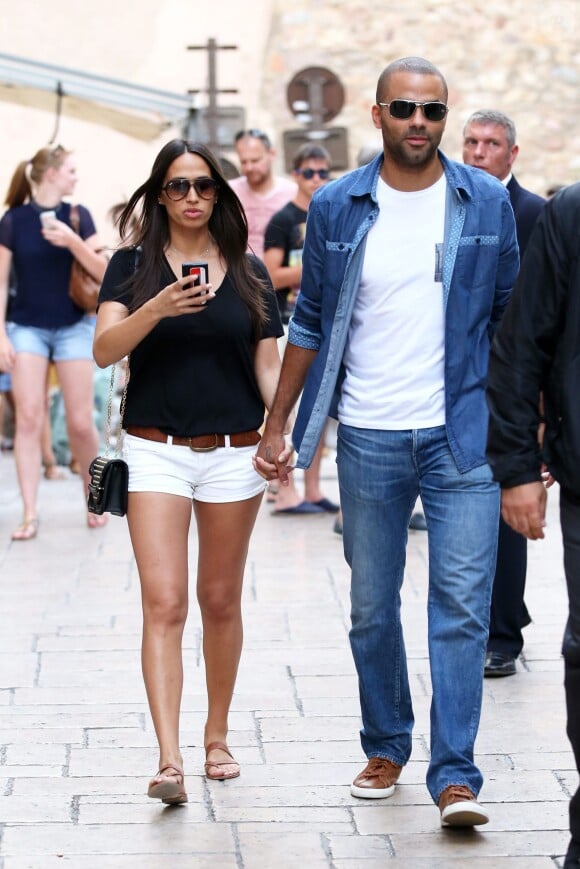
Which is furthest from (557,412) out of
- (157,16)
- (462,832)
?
(157,16)

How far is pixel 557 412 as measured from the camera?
12.1 feet

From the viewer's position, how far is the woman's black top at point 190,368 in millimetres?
4578

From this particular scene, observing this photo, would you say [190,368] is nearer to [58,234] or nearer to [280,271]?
[58,234]

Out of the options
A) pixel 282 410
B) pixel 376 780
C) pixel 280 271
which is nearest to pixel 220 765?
pixel 376 780

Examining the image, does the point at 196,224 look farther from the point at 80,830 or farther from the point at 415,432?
the point at 80,830

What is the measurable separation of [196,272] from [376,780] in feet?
4.60

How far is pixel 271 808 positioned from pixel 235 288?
4.52 feet

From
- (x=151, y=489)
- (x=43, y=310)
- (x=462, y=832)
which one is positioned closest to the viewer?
(x=462, y=832)

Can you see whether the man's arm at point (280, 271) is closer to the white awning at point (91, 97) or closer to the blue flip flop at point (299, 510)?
the blue flip flop at point (299, 510)

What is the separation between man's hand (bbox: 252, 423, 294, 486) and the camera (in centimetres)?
454

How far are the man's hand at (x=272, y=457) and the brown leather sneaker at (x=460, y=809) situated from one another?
36.3 inches

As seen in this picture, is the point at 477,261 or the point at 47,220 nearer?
the point at 477,261

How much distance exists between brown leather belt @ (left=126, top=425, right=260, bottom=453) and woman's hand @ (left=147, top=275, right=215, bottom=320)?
36 cm

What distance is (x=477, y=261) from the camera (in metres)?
4.32
